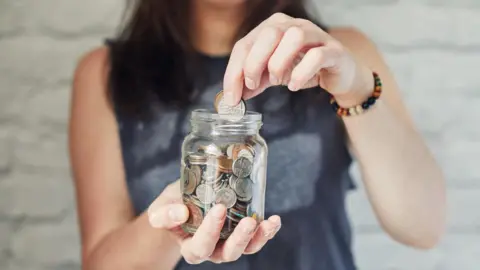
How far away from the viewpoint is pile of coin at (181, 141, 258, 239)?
0.50 meters

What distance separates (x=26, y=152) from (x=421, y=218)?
1.74 ft

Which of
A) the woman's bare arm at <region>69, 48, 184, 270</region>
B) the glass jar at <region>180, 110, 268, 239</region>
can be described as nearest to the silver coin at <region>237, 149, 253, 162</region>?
the glass jar at <region>180, 110, 268, 239</region>

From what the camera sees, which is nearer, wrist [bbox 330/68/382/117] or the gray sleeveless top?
wrist [bbox 330/68/382/117]

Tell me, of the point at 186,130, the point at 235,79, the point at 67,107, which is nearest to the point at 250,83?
the point at 235,79

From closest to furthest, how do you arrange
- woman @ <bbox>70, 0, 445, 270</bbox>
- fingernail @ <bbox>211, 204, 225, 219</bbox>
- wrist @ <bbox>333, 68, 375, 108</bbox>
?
fingernail @ <bbox>211, 204, 225, 219</bbox>, wrist @ <bbox>333, 68, 375, 108</bbox>, woman @ <bbox>70, 0, 445, 270</bbox>

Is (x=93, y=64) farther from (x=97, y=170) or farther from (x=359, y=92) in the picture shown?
(x=359, y=92)

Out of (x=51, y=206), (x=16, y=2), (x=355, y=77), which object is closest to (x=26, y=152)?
(x=51, y=206)

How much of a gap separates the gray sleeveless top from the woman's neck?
0.02 metres

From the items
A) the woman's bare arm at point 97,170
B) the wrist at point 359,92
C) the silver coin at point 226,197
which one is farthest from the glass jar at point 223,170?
the woman's bare arm at point 97,170

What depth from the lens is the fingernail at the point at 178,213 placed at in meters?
0.50

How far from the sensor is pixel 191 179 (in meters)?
0.52

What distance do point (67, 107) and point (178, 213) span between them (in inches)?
13.3

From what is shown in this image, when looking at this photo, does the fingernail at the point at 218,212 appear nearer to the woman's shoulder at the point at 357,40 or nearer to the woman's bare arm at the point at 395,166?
the woman's bare arm at the point at 395,166

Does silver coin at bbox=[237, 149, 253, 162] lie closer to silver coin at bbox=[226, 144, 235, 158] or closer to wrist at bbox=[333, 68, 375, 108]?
silver coin at bbox=[226, 144, 235, 158]
